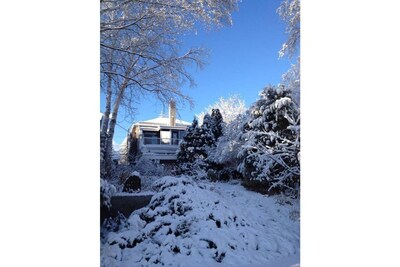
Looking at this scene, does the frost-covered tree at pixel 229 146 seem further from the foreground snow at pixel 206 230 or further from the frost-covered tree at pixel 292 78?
the frost-covered tree at pixel 292 78

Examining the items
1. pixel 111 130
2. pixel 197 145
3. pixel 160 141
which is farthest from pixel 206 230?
pixel 111 130

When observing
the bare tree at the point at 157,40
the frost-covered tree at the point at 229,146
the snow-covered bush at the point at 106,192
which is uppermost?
the bare tree at the point at 157,40

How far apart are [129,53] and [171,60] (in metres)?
0.30

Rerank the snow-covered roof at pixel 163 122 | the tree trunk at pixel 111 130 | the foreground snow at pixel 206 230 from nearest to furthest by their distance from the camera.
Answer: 1. the foreground snow at pixel 206 230
2. the tree trunk at pixel 111 130
3. the snow-covered roof at pixel 163 122

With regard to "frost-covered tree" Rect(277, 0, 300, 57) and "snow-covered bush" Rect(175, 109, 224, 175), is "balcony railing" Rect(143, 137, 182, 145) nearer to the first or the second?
"snow-covered bush" Rect(175, 109, 224, 175)

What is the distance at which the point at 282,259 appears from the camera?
184cm

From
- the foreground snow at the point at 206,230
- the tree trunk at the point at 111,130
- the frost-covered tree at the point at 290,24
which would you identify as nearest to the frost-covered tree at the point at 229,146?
the foreground snow at the point at 206,230

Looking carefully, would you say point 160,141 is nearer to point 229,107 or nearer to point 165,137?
point 165,137

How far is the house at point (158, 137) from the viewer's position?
1.96 meters

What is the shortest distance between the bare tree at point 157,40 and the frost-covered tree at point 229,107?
168 millimetres
